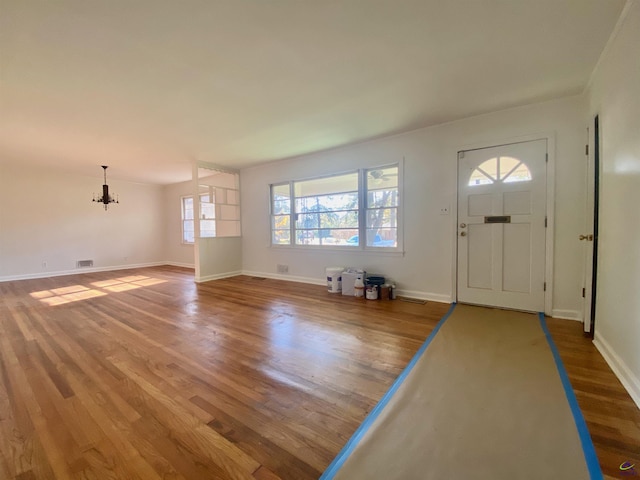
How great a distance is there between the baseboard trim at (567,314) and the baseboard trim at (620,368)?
30.2 inches

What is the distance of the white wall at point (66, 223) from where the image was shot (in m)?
5.69

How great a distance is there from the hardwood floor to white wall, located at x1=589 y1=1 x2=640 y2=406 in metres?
0.22

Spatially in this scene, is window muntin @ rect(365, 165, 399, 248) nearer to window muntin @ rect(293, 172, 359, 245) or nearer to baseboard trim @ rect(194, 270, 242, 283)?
window muntin @ rect(293, 172, 359, 245)

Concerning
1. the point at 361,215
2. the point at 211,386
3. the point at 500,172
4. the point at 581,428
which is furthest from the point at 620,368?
the point at 361,215

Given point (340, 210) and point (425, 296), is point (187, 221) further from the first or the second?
point (425, 296)

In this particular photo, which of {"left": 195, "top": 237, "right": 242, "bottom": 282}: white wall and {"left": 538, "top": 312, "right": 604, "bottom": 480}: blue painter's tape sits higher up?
{"left": 195, "top": 237, "right": 242, "bottom": 282}: white wall

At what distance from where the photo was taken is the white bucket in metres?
4.34

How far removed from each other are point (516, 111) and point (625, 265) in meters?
2.19

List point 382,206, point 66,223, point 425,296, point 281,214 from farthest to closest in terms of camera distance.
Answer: point 66,223, point 281,214, point 382,206, point 425,296

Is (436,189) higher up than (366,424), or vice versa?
(436,189)

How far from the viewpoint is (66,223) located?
6414mm

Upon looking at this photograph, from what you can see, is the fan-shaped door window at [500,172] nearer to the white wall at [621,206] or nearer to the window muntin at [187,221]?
the white wall at [621,206]

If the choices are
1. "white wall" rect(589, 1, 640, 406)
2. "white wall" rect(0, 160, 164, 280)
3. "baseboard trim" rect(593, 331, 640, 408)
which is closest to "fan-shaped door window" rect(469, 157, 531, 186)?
"white wall" rect(589, 1, 640, 406)

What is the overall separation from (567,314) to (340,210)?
3266 mm
